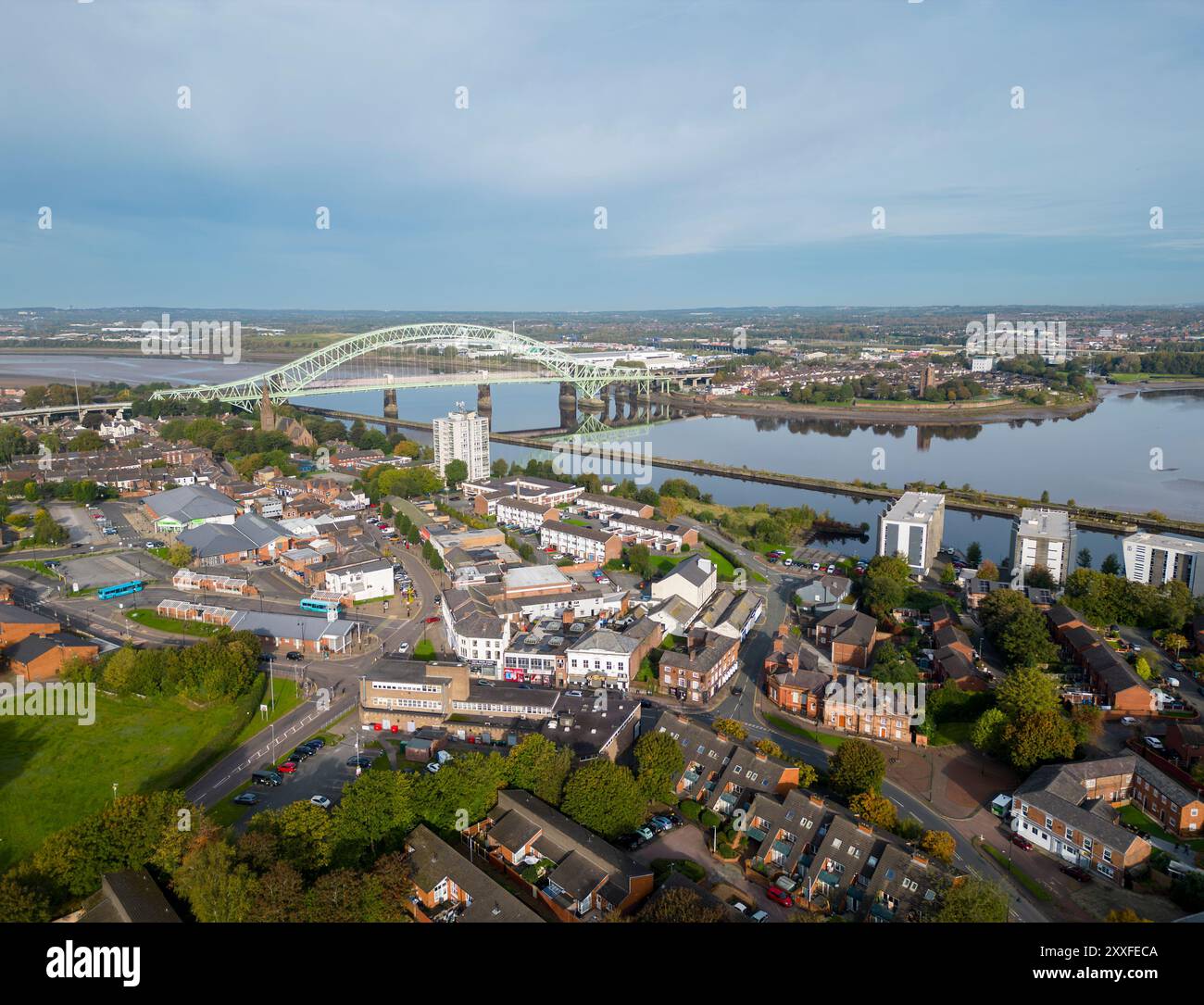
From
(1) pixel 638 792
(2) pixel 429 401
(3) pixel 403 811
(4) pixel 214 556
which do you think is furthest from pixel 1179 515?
(2) pixel 429 401

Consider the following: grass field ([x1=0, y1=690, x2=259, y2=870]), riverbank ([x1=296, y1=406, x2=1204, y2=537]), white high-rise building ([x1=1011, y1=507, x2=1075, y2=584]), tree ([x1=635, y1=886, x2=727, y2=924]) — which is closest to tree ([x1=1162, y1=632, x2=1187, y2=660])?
white high-rise building ([x1=1011, y1=507, x2=1075, y2=584])

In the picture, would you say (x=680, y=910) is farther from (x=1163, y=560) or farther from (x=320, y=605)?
(x=1163, y=560)

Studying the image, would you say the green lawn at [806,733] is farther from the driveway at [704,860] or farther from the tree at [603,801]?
the tree at [603,801]

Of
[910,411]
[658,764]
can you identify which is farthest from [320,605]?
[910,411]

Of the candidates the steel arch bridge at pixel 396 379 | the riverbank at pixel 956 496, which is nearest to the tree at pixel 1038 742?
the riverbank at pixel 956 496

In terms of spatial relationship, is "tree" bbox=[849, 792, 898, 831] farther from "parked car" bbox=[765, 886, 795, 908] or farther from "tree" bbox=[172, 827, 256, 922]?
"tree" bbox=[172, 827, 256, 922]

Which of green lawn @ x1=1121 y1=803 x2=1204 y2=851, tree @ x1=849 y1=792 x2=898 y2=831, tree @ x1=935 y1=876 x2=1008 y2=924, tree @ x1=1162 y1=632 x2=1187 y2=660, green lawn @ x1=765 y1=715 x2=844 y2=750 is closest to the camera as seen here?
tree @ x1=935 y1=876 x2=1008 y2=924
